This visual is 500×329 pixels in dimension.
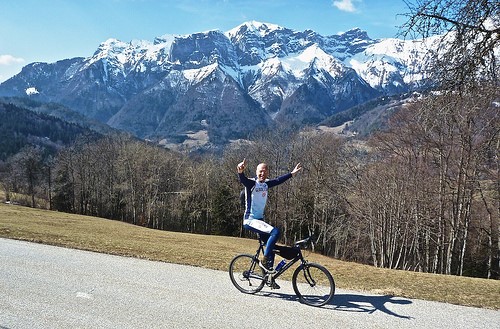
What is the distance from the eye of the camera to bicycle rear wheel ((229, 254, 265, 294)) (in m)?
8.74

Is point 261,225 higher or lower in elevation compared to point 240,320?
higher

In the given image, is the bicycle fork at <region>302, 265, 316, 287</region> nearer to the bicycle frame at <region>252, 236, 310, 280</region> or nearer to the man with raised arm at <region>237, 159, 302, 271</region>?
the bicycle frame at <region>252, 236, 310, 280</region>

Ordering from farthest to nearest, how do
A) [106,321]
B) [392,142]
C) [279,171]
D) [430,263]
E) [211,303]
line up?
1. [279,171]
2. [430,263]
3. [392,142]
4. [211,303]
5. [106,321]

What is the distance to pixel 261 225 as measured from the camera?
8516mm

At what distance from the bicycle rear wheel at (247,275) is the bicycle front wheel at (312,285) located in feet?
2.74

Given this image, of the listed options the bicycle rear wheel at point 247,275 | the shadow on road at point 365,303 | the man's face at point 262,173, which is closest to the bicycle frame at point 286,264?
the bicycle rear wheel at point 247,275

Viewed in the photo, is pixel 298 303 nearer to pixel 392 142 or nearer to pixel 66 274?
pixel 66 274

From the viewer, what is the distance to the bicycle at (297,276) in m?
8.09

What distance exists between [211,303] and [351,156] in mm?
34582

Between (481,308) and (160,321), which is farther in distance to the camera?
(481,308)

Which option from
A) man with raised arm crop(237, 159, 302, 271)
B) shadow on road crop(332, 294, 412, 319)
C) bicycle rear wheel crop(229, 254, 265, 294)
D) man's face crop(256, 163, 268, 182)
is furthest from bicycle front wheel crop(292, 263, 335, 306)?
man's face crop(256, 163, 268, 182)

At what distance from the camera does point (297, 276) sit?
837 centimetres

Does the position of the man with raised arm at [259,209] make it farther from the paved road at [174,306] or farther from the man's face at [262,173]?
the paved road at [174,306]

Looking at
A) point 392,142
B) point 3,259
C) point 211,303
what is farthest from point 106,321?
point 392,142
